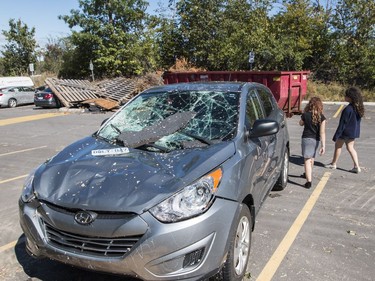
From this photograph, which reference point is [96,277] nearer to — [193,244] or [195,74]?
[193,244]

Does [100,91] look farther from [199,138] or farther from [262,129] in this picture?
[262,129]

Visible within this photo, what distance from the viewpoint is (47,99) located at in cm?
Result: 2144

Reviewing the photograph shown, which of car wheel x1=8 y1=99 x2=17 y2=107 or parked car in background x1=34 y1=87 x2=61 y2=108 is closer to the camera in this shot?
parked car in background x1=34 y1=87 x2=61 y2=108

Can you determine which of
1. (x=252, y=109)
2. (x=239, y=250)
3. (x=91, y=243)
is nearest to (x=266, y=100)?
(x=252, y=109)

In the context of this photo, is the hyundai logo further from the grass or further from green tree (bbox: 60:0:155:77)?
green tree (bbox: 60:0:155:77)

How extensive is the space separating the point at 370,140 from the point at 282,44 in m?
11.6

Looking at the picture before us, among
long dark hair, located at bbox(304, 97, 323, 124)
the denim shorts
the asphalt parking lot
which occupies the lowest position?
the asphalt parking lot

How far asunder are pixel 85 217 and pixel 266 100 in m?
3.29

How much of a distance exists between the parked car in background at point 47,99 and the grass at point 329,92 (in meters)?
13.9

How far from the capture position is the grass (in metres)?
19.3

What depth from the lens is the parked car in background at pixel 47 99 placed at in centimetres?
2145

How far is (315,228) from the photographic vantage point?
14.2 feet

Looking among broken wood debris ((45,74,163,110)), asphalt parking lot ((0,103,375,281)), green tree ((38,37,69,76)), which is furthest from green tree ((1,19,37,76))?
asphalt parking lot ((0,103,375,281))

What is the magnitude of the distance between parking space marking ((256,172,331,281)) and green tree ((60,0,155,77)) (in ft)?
70.3
